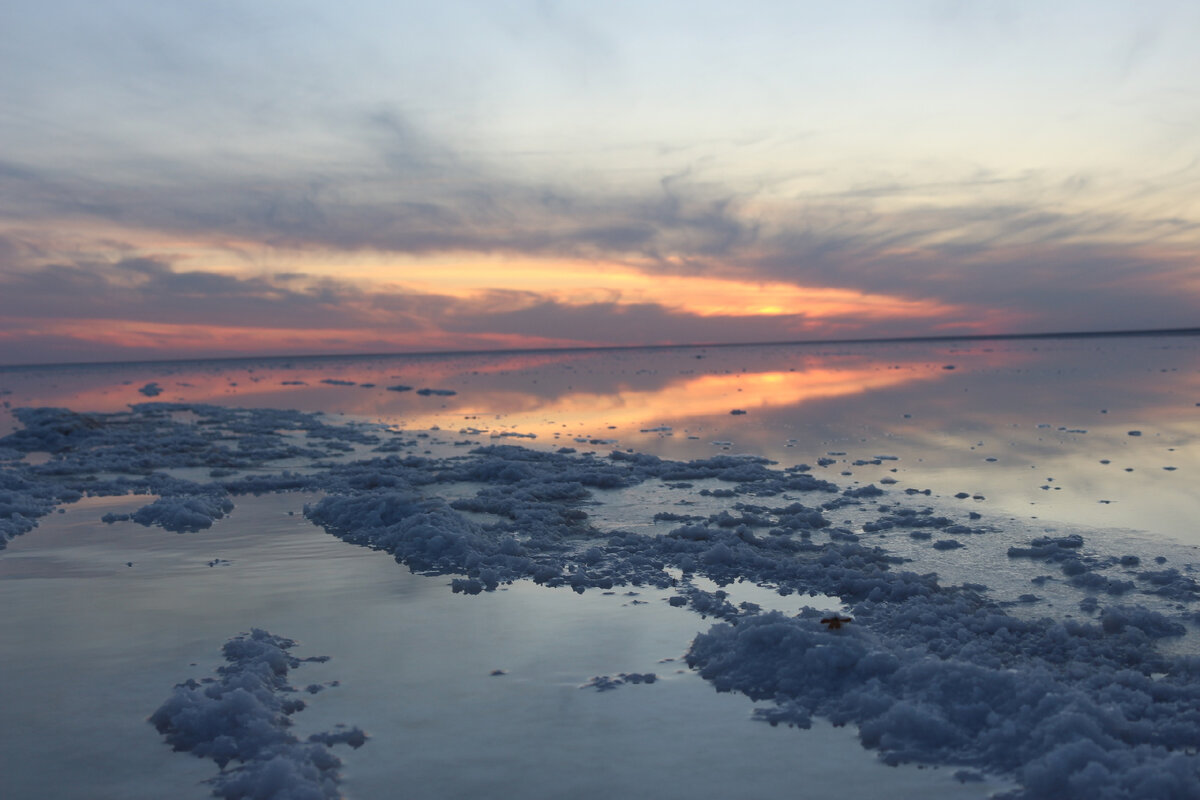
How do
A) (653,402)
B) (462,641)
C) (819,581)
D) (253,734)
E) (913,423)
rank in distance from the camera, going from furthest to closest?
1. (653,402)
2. (913,423)
3. (819,581)
4. (462,641)
5. (253,734)

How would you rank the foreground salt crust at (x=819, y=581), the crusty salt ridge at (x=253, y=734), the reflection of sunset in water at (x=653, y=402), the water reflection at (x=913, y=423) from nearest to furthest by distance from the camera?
1. the crusty salt ridge at (x=253, y=734)
2. the foreground salt crust at (x=819, y=581)
3. the water reflection at (x=913, y=423)
4. the reflection of sunset in water at (x=653, y=402)

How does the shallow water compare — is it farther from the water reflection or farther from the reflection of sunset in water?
the reflection of sunset in water

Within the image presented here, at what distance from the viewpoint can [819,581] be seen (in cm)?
783

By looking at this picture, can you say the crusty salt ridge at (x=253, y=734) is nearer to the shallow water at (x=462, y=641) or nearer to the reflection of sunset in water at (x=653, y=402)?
the shallow water at (x=462, y=641)

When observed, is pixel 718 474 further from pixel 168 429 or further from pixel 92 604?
pixel 168 429

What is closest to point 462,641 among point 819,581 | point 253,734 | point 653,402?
point 253,734

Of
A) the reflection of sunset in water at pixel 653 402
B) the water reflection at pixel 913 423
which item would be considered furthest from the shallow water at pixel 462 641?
the reflection of sunset in water at pixel 653 402

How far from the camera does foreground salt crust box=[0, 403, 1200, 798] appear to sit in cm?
468

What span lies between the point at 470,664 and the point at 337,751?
4.29ft

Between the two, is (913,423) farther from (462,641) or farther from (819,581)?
(462,641)

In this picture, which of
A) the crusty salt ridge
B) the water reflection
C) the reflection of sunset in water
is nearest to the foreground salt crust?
the water reflection

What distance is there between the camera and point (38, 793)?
13.9ft

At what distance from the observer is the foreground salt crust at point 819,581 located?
4684 millimetres

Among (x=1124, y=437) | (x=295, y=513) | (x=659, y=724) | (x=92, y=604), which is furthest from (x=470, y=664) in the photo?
(x=1124, y=437)
